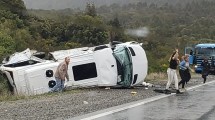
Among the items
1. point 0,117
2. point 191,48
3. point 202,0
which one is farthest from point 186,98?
point 202,0

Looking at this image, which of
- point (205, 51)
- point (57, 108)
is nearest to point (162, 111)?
point (57, 108)

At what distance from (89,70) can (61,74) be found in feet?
7.01

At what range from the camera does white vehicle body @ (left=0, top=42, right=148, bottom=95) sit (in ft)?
59.9

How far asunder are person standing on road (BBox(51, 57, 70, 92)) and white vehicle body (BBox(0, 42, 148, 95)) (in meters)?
1.00

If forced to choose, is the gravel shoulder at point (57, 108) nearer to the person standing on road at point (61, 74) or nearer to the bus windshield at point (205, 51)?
the person standing on road at point (61, 74)

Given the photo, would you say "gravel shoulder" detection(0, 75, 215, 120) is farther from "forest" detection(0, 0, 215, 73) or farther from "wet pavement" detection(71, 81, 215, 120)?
"forest" detection(0, 0, 215, 73)

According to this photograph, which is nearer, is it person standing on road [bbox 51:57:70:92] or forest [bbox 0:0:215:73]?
person standing on road [bbox 51:57:70:92]

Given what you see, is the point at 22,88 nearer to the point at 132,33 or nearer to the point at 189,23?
the point at 132,33

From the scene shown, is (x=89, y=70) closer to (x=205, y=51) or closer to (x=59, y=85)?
(x=59, y=85)

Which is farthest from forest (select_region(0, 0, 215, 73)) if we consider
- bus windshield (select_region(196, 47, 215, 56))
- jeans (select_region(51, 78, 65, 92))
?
jeans (select_region(51, 78, 65, 92))

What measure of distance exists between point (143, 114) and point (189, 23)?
340 ft

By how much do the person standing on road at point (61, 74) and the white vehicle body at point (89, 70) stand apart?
1.00 meters

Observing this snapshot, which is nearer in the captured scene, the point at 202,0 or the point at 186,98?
the point at 186,98

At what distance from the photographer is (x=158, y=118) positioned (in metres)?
9.62
